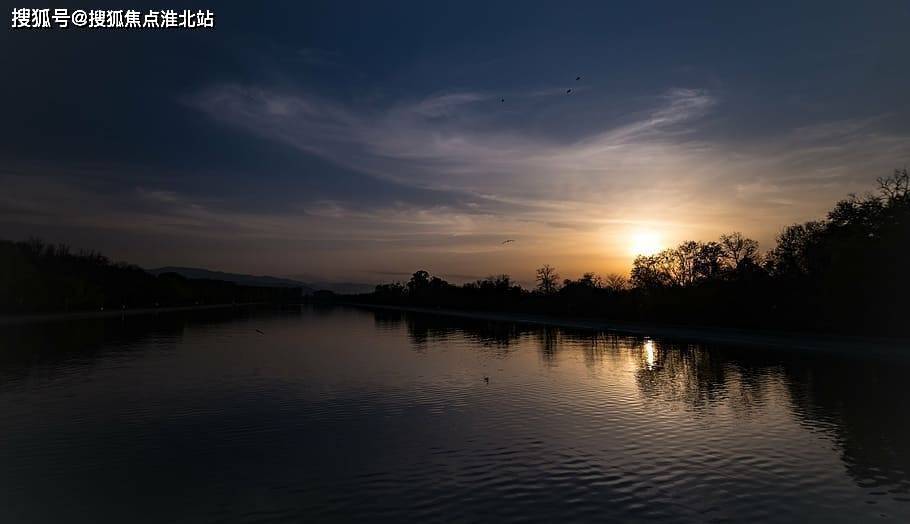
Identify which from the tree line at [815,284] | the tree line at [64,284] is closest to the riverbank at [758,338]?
the tree line at [815,284]

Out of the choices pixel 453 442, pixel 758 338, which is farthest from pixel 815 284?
pixel 453 442

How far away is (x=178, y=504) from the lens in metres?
9.24

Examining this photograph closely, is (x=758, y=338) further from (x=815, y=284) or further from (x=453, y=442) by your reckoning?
(x=453, y=442)

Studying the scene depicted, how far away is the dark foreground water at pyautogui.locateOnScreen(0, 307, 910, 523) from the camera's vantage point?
9.17 m

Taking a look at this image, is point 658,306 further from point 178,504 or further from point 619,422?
point 178,504

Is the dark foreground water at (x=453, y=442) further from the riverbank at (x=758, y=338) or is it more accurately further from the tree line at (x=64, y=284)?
the tree line at (x=64, y=284)

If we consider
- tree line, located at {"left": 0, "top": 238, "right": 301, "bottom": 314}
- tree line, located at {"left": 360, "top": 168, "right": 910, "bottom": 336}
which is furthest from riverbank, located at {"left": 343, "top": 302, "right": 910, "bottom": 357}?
tree line, located at {"left": 0, "top": 238, "right": 301, "bottom": 314}

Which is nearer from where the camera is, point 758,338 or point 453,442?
point 453,442

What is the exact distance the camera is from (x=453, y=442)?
42.8ft

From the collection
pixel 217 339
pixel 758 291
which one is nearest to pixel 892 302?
pixel 758 291

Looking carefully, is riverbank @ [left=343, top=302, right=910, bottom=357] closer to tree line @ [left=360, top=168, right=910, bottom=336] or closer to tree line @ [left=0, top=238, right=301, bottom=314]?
tree line @ [left=360, top=168, right=910, bottom=336]

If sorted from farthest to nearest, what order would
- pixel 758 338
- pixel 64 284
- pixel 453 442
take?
pixel 64 284 < pixel 758 338 < pixel 453 442

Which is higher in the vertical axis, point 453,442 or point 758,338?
point 453,442

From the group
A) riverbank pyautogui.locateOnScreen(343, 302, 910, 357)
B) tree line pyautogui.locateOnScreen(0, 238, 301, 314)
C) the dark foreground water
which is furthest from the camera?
tree line pyautogui.locateOnScreen(0, 238, 301, 314)
